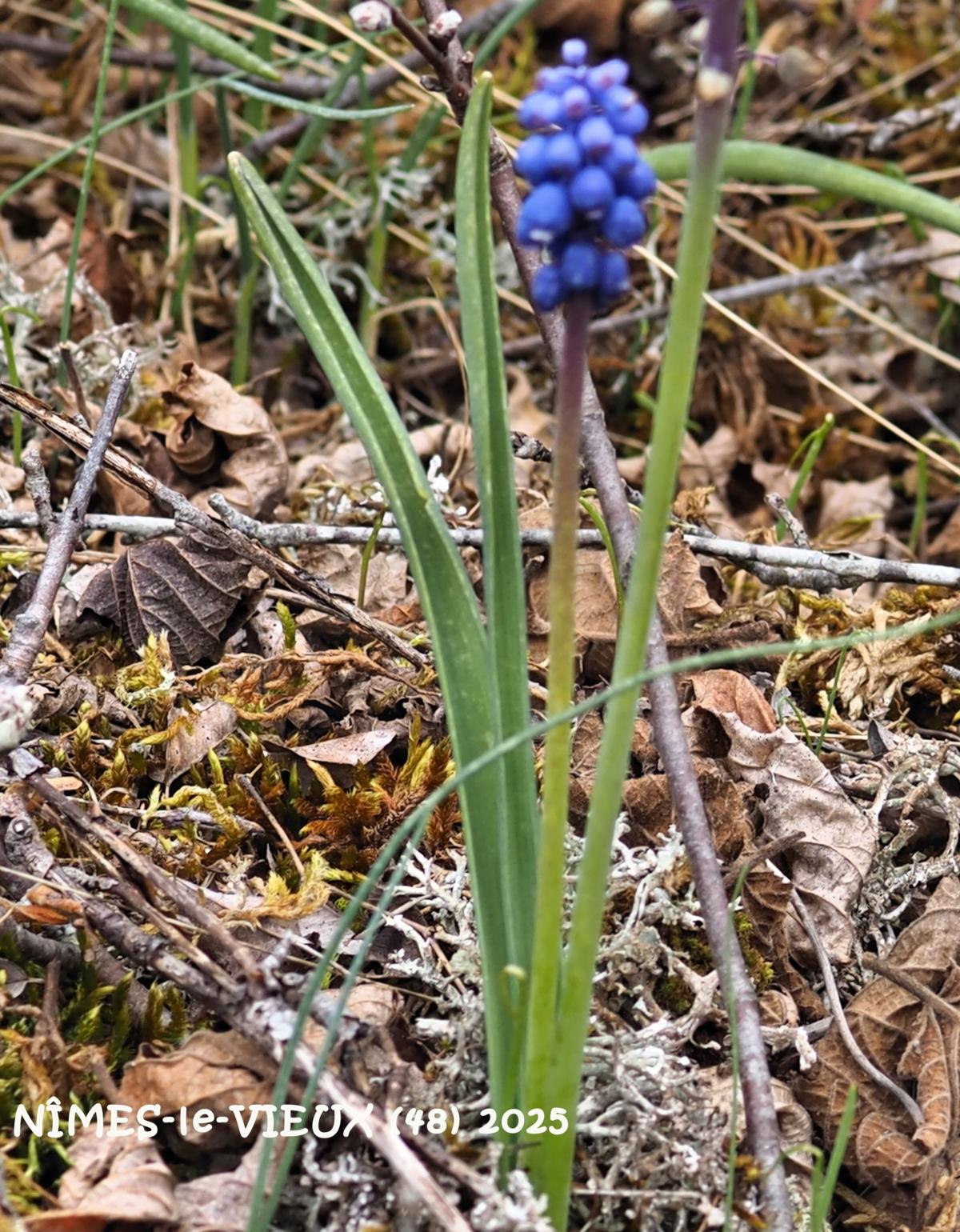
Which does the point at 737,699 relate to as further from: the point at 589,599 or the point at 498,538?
the point at 498,538

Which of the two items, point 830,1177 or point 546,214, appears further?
point 830,1177

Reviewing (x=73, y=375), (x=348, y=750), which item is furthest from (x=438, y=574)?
(x=73, y=375)

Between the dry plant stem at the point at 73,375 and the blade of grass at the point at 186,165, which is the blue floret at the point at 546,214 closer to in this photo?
the dry plant stem at the point at 73,375

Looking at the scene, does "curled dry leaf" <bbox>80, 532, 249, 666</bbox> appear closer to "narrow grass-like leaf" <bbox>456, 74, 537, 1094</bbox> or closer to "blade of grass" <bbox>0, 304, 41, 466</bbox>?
"blade of grass" <bbox>0, 304, 41, 466</bbox>

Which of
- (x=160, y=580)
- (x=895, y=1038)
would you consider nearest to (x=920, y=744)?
(x=895, y=1038)

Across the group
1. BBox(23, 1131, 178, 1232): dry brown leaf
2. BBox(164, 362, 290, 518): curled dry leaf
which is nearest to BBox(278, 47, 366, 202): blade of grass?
BBox(164, 362, 290, 518): curled dry leaf

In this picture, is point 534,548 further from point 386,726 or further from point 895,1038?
point 895,1038
